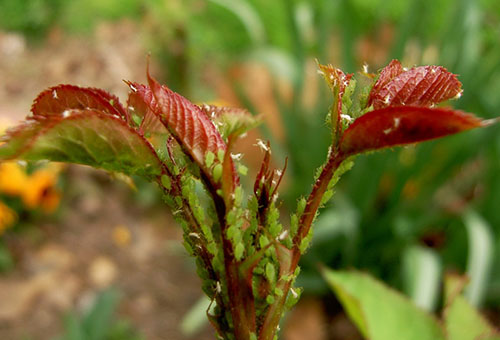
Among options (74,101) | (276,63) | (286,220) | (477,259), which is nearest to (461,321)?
(74,101)

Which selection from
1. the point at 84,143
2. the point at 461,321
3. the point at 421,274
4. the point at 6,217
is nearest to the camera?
the point at 84,143

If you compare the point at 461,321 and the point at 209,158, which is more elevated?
the point at 209,158

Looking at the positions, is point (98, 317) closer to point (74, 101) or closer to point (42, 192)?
point (42, 192)

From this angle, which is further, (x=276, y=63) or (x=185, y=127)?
(x=276, y=63)

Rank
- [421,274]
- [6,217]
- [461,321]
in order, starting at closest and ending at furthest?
[461,321] < [421,274] < [6,217]

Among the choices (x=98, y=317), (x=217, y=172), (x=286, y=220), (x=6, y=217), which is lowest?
(x=217, y=172)

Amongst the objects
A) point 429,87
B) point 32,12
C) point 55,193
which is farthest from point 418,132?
point 32,12

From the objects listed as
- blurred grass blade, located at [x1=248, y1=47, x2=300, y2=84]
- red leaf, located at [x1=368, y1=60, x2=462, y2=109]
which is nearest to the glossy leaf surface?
red leaf, located at [x1=368, y1=60, x2=462, y2=109]
